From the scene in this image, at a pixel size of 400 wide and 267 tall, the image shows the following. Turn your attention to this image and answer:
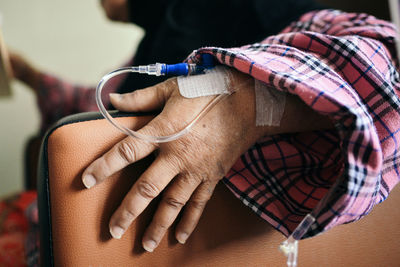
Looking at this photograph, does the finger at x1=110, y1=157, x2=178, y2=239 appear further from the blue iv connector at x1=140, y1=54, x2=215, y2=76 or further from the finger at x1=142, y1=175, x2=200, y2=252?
the blue iv connector at x1=140, y1=54, x2=215, y2=76

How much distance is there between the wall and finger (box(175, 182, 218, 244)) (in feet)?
5.46

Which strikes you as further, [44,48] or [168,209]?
[44,48]

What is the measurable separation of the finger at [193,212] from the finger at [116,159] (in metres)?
0.12

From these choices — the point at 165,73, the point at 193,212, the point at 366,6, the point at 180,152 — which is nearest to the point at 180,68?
the point at 165,73

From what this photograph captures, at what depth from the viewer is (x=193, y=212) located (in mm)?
542

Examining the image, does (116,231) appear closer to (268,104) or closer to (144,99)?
(144,99)

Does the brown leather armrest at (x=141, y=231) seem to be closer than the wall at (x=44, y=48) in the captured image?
Yes

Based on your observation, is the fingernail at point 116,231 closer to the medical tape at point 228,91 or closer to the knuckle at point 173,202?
the knuckle at point 173,202

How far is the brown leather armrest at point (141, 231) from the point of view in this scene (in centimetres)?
49

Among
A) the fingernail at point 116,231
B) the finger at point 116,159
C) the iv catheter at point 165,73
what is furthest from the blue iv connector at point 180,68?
the fingernail at point 116,231

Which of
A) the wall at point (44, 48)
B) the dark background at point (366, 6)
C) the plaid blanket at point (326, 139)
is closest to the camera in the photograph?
the plaid blanket at point (326, 139)

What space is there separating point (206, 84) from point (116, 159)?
0.21 m

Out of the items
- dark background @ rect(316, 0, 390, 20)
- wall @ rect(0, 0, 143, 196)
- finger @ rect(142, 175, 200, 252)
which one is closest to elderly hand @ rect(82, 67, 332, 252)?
finger @ rect(142, 175, 200, 252)

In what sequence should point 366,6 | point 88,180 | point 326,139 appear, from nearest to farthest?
point 88,180
point 326,139
point 366,6
